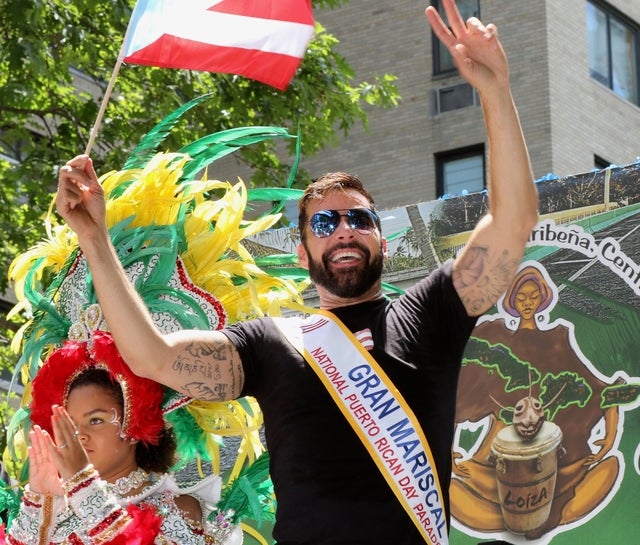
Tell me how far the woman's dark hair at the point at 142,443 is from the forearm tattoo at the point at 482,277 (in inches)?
47.6

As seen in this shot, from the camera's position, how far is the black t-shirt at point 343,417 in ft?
10.4

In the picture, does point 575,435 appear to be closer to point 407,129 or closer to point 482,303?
point 482,303

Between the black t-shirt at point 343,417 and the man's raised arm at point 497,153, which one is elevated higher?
the man's raised arm at point 497,153

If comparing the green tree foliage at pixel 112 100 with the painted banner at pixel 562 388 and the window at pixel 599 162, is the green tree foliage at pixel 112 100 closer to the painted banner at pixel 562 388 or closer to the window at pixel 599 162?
the painted banner at pixel 562 388

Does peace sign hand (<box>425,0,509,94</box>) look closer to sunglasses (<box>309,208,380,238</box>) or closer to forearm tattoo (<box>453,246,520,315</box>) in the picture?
forearm tattoo (<box>453,246,520,315</box>)

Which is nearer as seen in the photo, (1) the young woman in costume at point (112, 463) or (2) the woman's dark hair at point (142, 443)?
(1) the young woman in costume at point (112, 463)

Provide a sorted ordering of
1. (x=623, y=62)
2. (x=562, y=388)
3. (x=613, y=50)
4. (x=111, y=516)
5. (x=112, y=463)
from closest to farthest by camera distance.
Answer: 1. (x=111, y=516)
2. (x=112, y=463)
3. (x=562, y=388)
4. (x=613, y=50)
5. (x=623, y=62)

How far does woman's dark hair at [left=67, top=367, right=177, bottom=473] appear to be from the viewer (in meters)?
4.07

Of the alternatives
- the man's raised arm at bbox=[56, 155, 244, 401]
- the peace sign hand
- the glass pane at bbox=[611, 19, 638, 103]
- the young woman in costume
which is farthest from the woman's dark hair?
the glass pane at bbox=[611, 19, 638, 103]

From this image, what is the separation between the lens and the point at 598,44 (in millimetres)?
15930

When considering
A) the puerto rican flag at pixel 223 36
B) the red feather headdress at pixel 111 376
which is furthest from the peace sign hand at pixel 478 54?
the red feather headdress at pixel 111 376

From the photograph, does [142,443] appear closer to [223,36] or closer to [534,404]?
[223,36]

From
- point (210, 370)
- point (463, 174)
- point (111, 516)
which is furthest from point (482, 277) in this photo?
point (463, 174)

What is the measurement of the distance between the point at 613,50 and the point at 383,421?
13.5 m
